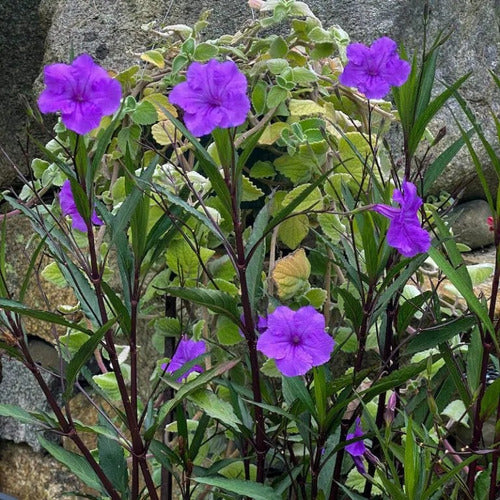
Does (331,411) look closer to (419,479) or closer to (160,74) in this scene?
(419,479)

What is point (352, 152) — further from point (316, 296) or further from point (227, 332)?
point (227, 332)

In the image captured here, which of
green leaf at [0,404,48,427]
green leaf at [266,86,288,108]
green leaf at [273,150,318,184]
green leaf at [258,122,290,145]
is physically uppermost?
green leaf at [266,86,288,108]

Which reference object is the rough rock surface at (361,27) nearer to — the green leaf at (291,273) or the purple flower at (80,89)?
the green leaf at (291,273)

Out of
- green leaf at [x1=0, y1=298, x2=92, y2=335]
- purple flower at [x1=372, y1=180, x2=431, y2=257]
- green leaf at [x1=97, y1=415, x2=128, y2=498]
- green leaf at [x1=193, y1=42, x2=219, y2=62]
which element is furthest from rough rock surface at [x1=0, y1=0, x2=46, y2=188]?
purple flower at [x1=372, y1=180, x2=431, y2=257]

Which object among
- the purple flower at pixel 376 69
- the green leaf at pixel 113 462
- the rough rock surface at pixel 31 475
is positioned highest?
the purple flower at pixel 376 69

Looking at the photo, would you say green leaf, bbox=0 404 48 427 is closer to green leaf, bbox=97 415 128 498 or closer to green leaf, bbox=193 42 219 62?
green leaf, bbox=97 415 128 498

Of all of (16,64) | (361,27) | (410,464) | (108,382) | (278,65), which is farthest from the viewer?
(16,64)

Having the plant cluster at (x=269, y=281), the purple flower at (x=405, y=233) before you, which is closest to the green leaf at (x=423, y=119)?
the plant cluster at (x=269, y=281)

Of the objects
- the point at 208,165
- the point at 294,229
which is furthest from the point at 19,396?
the point at 208,165
